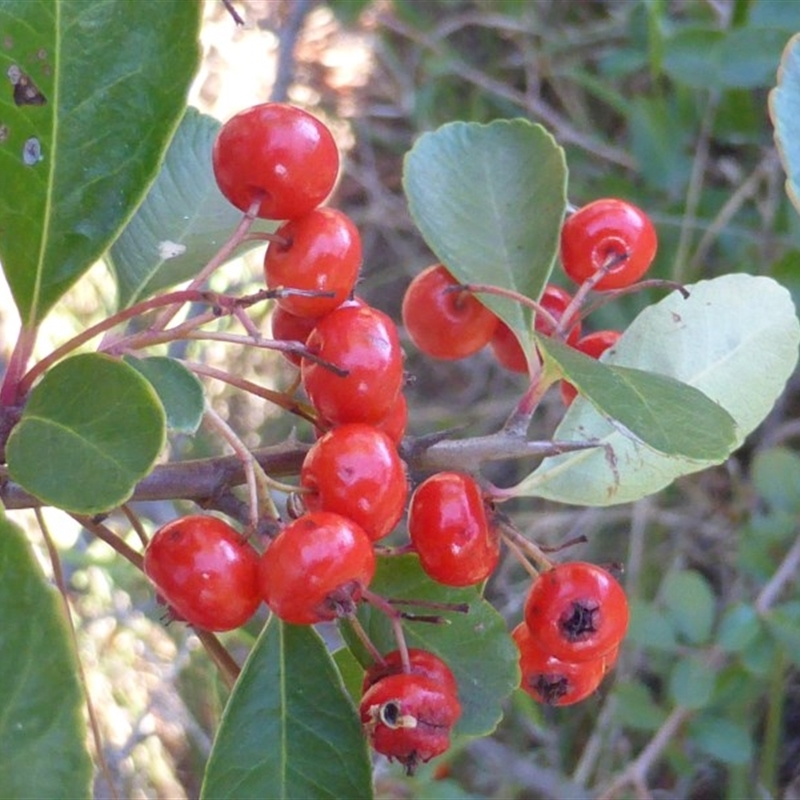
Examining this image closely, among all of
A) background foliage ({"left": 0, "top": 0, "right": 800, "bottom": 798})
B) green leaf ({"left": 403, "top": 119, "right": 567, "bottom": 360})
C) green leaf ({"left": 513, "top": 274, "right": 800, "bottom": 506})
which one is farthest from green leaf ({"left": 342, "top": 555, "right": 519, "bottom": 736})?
green leaf ({"left": 403, "top": 119, "right": 567, "bottom": 360})

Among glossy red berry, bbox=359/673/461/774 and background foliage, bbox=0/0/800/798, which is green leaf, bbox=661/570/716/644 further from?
glossy red berry, bbox=359/673/461/774

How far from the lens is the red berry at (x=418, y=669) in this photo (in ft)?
2.65

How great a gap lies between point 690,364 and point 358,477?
401mm

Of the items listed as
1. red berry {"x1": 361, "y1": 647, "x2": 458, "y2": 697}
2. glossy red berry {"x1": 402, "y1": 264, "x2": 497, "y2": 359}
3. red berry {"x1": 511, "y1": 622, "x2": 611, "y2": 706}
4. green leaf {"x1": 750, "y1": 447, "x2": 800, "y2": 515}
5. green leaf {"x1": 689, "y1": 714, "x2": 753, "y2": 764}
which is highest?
glossy red berry {"x1": 402, "y1": 264, "x2": 497, "y2": 359}

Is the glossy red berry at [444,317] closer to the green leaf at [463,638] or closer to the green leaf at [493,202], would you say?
the green leaf at [493,202]

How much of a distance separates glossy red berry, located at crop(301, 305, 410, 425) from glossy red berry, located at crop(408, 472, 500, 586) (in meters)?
0.07

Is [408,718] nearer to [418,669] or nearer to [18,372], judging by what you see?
[418,669]

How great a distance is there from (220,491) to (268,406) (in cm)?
220

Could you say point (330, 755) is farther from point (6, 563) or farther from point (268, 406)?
point (268, 406)

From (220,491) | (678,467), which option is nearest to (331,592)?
(220,491)

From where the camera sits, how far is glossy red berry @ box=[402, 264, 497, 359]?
0.98 metres

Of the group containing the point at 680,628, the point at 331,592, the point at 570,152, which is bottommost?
the point at 680,628

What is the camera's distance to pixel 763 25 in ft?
5.84

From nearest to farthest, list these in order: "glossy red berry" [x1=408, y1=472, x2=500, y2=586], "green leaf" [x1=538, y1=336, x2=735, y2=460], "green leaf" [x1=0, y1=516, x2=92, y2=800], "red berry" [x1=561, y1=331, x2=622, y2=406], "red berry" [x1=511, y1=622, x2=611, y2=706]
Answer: "green leaf" [x1=0, y1=516, x2=92, y2=800], "green leaf" [x1=538, y1=336, x2=735, y2=460], "glossy red berry" [x1=408, y1=472, x2=500, y2=586], "red berry" [x1=511, y1=622, x2=611, y2=706], "red berry" [x1=561, y1=331, x2=622, y2=406]
